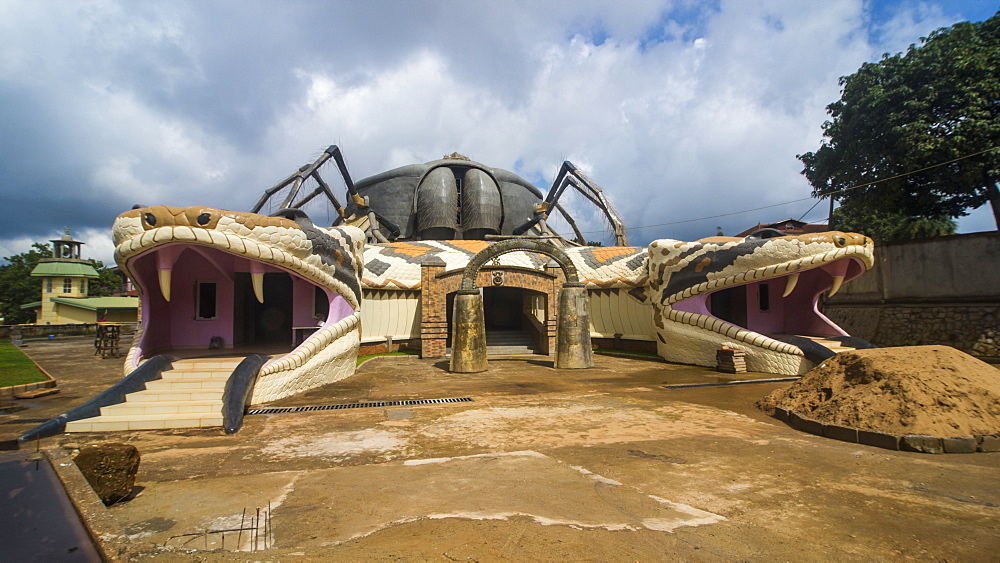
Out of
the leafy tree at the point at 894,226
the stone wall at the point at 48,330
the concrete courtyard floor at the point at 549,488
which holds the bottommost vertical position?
the concrete courtyard floor at the point at 549,488

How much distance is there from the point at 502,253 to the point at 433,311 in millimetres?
2900

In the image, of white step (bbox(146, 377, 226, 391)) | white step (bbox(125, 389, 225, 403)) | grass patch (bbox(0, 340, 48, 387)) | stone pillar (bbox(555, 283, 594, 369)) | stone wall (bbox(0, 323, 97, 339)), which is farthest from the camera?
stone wall (bbox(0, 323, 97, 339))

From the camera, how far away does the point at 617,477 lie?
3502 millimetres

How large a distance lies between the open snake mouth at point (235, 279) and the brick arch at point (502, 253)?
218cm

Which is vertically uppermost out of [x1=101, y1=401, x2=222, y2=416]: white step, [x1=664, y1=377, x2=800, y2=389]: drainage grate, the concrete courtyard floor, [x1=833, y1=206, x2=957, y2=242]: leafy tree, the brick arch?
[x1=833, y1=206, x2=957, y2=242]: leafy tree

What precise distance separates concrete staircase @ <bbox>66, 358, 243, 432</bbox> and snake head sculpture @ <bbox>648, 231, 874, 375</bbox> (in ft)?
28.5

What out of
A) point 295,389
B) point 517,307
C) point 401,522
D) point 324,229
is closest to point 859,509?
point 401,522

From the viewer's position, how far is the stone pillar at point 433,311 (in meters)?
12.1

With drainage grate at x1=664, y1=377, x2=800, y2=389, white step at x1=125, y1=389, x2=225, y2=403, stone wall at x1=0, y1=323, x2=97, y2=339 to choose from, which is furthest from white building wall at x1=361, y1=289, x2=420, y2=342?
stone wall at x1=0, y1=323, x2=97, y2=339

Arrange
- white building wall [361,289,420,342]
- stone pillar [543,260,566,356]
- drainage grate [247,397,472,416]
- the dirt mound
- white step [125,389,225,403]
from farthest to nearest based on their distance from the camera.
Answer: stone pillar [543,260,566,356], white building wall [361,289,420,342], drainage grate [247,397,472,416], white step [125,389,225,403], the dirt mound

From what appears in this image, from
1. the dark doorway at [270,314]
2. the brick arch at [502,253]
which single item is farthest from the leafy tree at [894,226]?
the dark doorway at [270,314]

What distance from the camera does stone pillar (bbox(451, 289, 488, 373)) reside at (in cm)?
952

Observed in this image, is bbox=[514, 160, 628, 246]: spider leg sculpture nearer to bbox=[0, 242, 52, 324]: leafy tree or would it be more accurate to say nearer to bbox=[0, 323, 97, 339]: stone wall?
bbox=[0, 323, 97, 339]: stone wall

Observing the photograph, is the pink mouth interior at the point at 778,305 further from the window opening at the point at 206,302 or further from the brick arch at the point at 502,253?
the window opening at the point at 206,302
